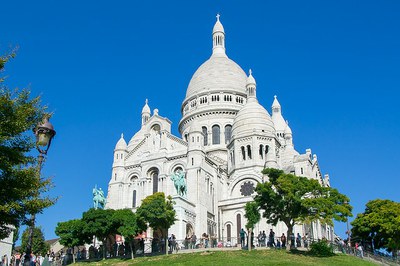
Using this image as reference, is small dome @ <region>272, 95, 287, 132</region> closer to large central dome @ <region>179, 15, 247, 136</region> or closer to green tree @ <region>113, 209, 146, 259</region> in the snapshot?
large central dome @ <region>179, 15, 247, 136</region>

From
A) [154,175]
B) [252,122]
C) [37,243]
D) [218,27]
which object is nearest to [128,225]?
[154,175]

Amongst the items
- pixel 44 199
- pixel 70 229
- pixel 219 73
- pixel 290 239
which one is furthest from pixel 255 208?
pixel 219 73

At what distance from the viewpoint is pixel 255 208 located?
147 feet

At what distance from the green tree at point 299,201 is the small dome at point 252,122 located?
2477cm

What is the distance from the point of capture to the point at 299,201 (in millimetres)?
41375

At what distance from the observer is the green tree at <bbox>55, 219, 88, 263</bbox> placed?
45.1m

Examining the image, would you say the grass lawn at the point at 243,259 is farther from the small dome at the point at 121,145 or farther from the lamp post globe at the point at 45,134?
the small dome at the point at 121,145

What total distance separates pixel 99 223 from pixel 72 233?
3369mm

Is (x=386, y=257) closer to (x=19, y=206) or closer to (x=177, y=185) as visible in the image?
(x=177, y=185)

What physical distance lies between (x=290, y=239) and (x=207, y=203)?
21387 millimetres

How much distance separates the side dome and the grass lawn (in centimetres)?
4525

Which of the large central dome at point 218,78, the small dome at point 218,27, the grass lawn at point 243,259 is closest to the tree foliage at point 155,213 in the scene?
the grass lawn at point 243,259

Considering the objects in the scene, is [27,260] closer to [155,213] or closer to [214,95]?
[155,213]

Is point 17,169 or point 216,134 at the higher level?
point 216,134
